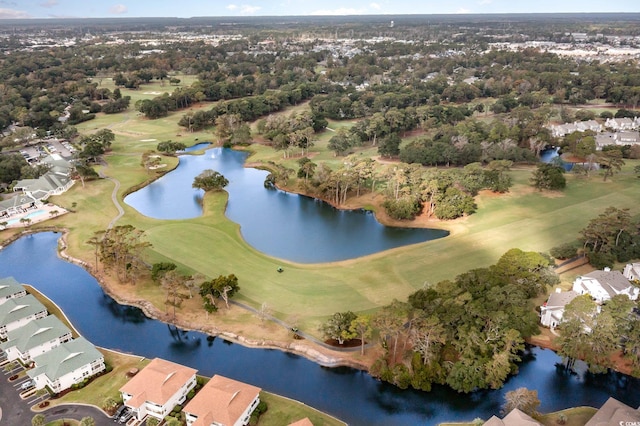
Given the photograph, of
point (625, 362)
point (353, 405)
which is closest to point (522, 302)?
point (625, 362)

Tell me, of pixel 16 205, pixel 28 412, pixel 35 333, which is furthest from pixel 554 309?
pixel 16 205

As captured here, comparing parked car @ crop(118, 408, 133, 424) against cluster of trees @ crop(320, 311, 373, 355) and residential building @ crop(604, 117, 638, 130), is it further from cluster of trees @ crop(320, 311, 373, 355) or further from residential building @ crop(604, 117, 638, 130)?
residential building @ crop(604, 117, 638, 130)

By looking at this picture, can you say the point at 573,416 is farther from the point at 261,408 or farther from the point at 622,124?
the point at 622,124

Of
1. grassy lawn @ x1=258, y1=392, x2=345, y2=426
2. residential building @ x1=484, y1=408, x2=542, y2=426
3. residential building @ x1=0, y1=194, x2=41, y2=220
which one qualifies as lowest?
grassy lawn @ x1=258, y1=392, x2=345, y2=426

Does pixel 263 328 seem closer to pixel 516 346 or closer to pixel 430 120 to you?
pixel 516 346

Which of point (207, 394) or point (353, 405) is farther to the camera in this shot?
point (353, 405)

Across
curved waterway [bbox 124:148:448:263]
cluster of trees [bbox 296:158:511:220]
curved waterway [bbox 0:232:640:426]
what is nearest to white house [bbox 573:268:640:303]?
curved waterway [bbox 0:232:640:426]

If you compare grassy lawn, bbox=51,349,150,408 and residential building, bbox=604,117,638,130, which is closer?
grassy lawn, bbox=51,349,150,408

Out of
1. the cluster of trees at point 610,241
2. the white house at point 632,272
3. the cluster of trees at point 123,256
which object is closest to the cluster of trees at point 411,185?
the cluster of trees at point 610,241
